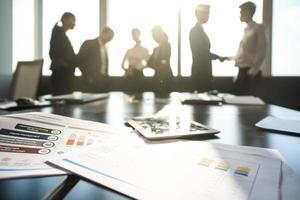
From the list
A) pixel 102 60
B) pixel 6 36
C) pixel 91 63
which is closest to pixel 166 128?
pixel 91 63

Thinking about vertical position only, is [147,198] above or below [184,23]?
below

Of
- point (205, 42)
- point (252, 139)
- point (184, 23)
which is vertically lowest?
point (252, 139)

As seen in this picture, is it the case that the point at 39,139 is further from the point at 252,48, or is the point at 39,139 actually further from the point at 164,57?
the point at 252,48

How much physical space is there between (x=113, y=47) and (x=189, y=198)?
14.2 feet

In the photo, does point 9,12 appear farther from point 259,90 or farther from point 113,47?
point 259,90

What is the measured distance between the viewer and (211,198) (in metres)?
0.26

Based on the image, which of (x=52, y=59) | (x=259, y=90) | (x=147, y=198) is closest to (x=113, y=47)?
(x=52, y=59)

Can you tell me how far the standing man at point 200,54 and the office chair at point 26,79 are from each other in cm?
150

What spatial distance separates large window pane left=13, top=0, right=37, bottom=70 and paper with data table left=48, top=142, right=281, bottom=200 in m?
4.82

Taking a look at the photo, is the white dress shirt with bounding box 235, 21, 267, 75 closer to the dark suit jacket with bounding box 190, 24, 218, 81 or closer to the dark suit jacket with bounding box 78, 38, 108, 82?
the dark suit jacket with bounding box 190, 24, 218, 81

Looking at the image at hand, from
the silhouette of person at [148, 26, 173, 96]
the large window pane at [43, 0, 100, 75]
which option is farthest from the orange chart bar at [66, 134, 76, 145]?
the large window pane at [43, 0, 100, 75]

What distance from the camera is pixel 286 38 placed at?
4.04m

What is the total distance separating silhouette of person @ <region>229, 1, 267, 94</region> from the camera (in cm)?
284

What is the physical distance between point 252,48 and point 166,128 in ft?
8.54
